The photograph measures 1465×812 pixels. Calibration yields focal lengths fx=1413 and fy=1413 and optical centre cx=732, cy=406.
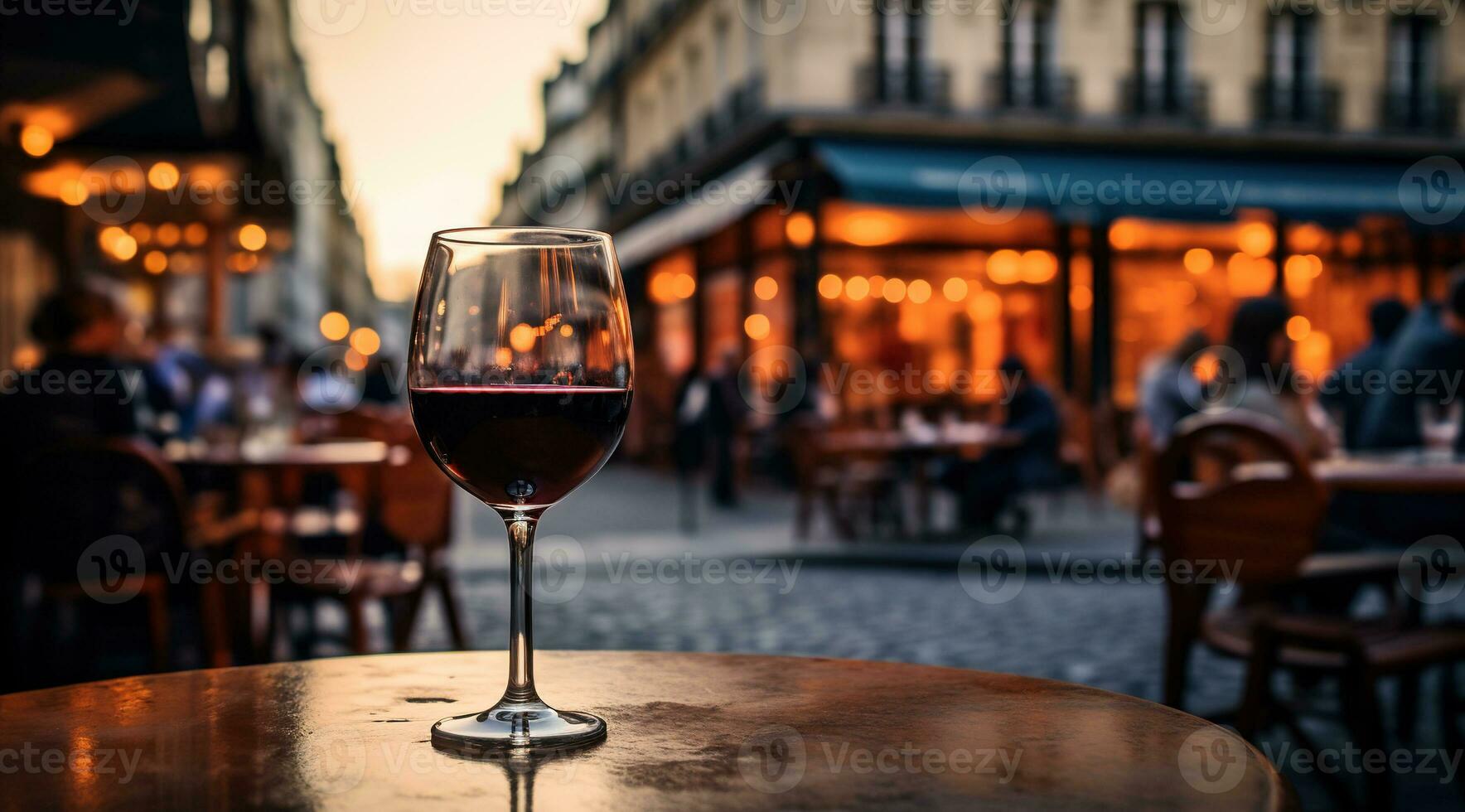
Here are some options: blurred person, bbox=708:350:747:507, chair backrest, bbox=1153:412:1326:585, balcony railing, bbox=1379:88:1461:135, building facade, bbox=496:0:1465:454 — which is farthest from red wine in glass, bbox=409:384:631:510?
balcony railing, bbox=1379:88:1461:135

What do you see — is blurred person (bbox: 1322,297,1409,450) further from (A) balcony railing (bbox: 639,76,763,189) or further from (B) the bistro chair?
(A) balcony railing (bbox: 639,76,763,189)

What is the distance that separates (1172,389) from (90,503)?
6.51 meters

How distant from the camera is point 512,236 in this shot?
103 centimetres

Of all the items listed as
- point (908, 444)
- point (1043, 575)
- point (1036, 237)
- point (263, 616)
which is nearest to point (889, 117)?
point (1036, 237)

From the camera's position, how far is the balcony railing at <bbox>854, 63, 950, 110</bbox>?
19.9 metres

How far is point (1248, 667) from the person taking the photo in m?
3.94

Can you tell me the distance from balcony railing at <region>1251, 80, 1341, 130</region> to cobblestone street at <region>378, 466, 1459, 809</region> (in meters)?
10.1

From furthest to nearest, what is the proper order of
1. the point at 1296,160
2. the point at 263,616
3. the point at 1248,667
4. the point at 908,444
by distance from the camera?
1. the point at 1296,160
2. the point at 908,444
3. the point at 263,616
4. the point at 1248,667

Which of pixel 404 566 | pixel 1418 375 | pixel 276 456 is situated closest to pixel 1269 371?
pixel 1418 375

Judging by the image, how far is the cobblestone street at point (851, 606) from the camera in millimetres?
6695

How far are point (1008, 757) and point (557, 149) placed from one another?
53854 mm

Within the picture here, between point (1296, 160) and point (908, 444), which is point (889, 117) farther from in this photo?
point (908, 444)

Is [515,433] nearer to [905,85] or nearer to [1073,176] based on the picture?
[1073,176]

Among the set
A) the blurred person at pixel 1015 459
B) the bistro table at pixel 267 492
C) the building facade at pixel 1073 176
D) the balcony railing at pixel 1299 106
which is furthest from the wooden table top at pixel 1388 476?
the balcony railing at pixel 1299 106
